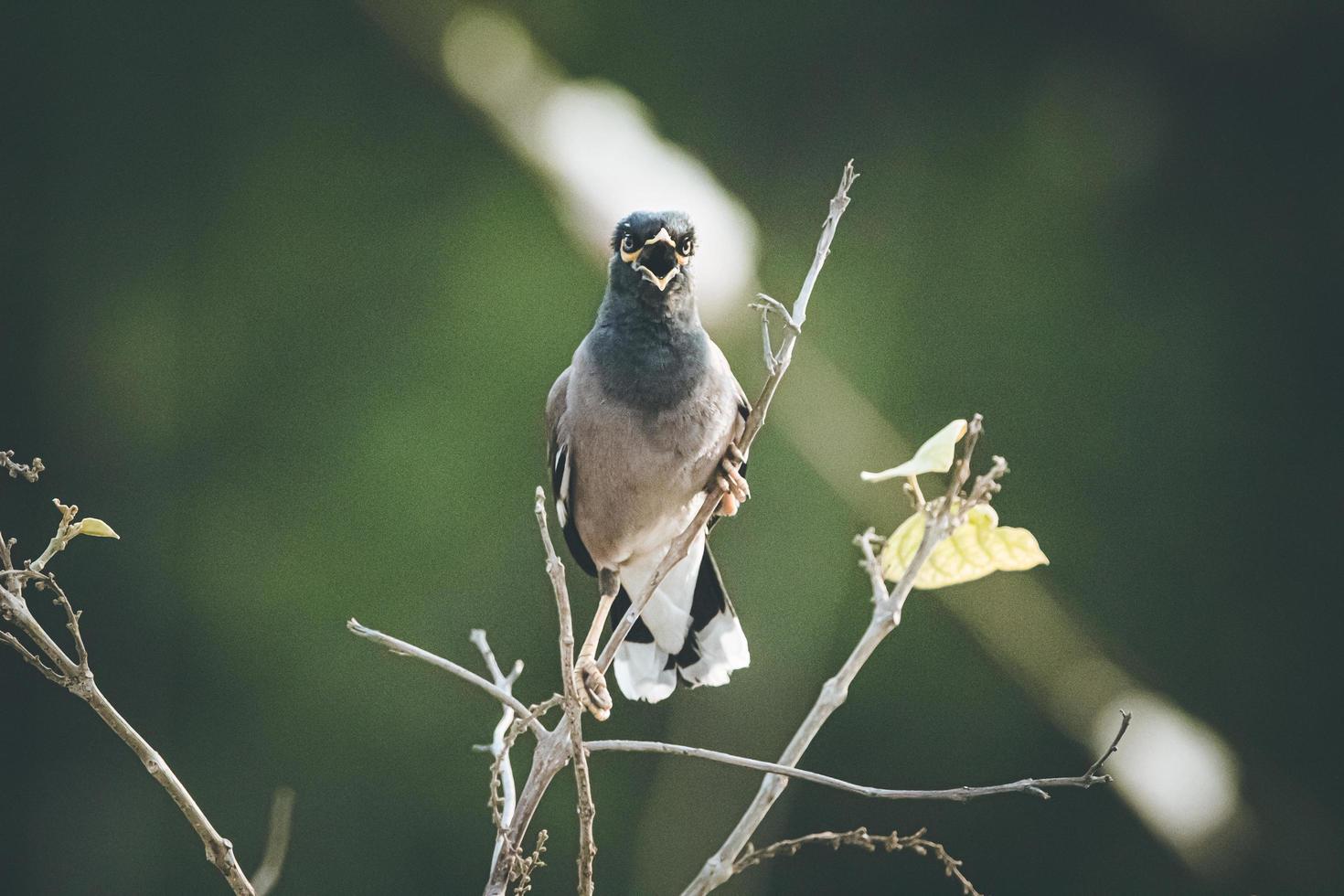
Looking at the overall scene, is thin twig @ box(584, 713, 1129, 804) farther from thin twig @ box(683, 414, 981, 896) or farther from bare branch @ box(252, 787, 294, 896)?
bare branch @ box(252, 787, 294, 896)

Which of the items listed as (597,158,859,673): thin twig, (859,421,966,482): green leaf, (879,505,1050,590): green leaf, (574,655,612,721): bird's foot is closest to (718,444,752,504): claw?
(574,655,612,721): bird's foot

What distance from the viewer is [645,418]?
71.9 inches

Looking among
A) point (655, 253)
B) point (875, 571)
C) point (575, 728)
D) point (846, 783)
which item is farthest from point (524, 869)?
point (655, 253)

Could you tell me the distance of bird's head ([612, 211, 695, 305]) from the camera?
1.74 m

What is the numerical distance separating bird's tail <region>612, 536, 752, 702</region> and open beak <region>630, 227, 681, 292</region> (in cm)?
48

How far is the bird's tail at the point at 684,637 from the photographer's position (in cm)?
205

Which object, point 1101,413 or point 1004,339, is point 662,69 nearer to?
point 1004,339

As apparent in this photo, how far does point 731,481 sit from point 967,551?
71 centimetres

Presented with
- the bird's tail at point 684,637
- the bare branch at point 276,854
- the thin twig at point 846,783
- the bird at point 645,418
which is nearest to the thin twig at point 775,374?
the thin twig at point 846,783

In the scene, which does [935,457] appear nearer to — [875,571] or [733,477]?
[875,571]

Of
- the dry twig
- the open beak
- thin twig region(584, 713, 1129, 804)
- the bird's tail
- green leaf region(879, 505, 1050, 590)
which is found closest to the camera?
the dry twig

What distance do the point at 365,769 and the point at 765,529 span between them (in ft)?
4.02

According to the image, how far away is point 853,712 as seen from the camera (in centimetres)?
304

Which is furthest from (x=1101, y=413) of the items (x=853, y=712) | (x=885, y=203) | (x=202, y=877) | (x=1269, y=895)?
(x=202, y=877)
